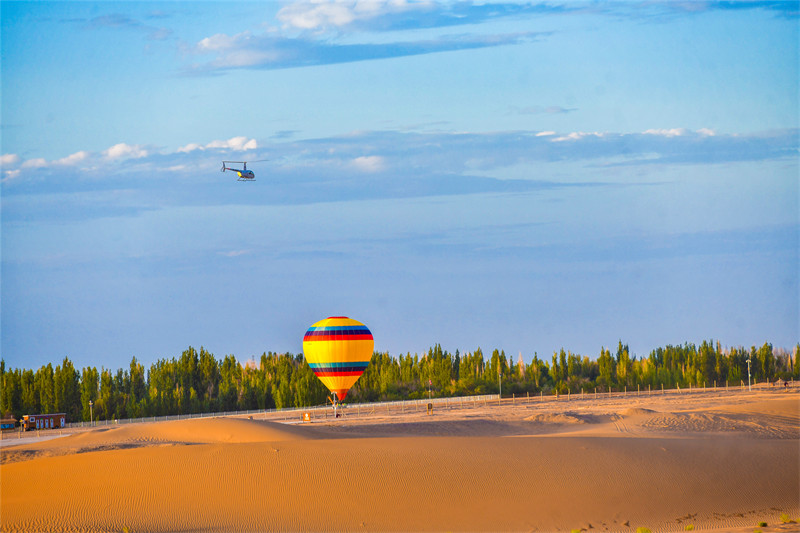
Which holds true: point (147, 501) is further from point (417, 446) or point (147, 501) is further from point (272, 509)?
point (417, 446)

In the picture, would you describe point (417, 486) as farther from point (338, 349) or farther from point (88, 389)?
point (88, 389)

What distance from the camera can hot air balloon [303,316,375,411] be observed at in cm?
6138

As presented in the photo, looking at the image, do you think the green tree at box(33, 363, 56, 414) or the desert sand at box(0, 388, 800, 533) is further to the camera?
the green tree at box(33, 363, 56, 414)

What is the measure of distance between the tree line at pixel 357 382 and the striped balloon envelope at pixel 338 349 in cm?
2189

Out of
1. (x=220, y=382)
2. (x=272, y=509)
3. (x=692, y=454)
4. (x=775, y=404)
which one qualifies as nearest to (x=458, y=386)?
(x=220, y=382)

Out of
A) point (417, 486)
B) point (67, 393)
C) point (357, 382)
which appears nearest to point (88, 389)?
point (67, 393)

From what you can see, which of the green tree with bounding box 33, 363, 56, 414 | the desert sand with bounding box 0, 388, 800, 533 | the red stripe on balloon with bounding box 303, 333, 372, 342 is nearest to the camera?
the desert sand with bounding box 0, 388, 800, 533

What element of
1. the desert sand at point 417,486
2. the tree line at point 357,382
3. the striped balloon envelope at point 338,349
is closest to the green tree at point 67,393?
the tree line at point 357,382

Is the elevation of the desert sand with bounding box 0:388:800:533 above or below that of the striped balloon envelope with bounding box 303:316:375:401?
below

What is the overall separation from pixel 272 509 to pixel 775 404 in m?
40.1

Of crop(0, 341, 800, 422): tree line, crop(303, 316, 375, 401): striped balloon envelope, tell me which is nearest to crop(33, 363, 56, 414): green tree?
crop(0, 341, 800, 422): tree line

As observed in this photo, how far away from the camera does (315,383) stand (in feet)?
283

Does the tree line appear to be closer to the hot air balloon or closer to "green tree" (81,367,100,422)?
"green tree" (81,367,100,422)

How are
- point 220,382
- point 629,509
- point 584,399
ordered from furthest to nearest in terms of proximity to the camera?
point 220,382, point 584,399, point 629,509
